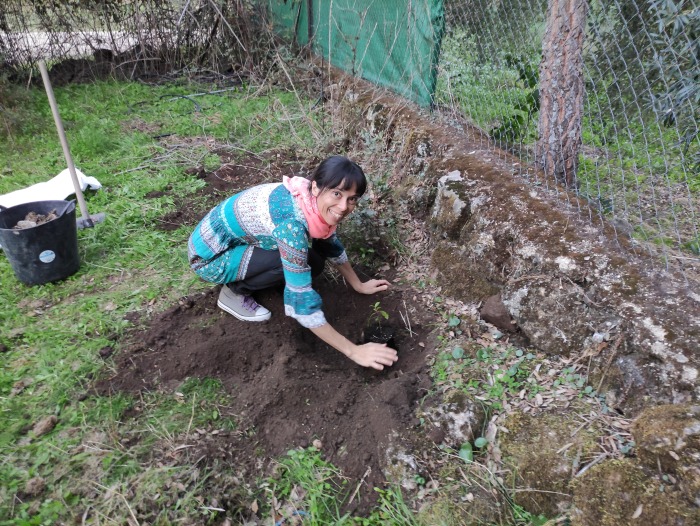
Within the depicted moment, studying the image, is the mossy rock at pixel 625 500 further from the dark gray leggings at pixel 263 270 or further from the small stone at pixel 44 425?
the small stone at pixel 44 425

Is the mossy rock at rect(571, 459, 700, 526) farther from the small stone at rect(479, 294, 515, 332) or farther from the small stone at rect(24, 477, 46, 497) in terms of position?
the small stone at rect(24, 477, 46, 497)

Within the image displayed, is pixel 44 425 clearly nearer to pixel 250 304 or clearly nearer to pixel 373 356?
pixel 250 304

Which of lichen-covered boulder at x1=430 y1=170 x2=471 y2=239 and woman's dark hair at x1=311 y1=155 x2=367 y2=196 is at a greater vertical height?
woman's dark hair at x1=311 y1=155 x2=367 y2=196

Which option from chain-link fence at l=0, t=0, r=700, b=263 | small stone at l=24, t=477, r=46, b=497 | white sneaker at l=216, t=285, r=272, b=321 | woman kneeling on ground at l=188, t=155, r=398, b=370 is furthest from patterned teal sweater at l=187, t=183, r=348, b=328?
chain-link fence at l=0, t=0, r=700, b=263

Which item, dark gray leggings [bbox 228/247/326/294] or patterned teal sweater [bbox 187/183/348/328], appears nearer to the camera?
patterned teal sweater [bbox 187/183/348/328]

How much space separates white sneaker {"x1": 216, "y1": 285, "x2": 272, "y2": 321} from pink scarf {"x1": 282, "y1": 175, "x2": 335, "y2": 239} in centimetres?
70

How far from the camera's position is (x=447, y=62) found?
3891 mm

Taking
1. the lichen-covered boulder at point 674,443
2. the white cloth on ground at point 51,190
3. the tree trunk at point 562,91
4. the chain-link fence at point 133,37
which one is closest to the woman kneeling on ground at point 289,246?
the lichen-covered boulder at point 674,443

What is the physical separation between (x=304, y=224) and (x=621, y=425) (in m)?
1.63

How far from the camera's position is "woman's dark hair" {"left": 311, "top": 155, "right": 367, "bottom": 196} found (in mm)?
2135

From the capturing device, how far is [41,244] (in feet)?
9.71

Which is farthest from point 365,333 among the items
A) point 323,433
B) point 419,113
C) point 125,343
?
point 419,113

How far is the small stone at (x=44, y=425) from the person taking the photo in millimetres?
2059

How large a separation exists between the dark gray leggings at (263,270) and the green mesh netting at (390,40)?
6.93 ft
